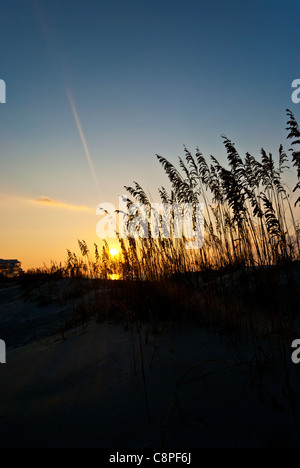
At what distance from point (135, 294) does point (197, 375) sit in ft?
6.43

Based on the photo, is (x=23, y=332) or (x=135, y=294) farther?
(x=23, y=332)

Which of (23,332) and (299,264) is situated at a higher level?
(299,264)

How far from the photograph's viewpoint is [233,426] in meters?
1.25

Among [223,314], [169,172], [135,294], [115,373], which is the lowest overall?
[115,373]

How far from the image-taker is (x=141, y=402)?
1.55m

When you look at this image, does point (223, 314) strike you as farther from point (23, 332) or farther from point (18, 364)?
point (23, 332)

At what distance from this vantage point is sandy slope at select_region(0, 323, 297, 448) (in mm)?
1234

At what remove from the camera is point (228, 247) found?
12.3 feet

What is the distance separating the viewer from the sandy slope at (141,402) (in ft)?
4.05
